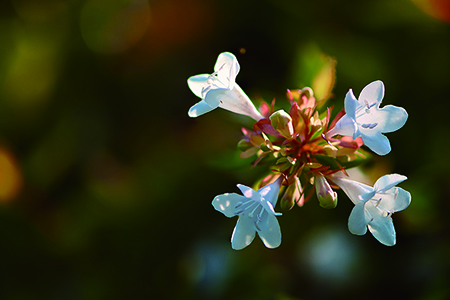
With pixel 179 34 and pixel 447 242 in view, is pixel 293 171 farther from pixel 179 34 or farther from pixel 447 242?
pixel 179 34

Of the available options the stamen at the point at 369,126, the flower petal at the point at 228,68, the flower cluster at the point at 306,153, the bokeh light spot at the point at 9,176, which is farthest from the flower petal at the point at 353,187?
the bokeh light spot at the point at 9,176

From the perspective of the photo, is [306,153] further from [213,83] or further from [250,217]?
[213,83]

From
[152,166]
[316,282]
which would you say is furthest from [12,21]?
[316,282]

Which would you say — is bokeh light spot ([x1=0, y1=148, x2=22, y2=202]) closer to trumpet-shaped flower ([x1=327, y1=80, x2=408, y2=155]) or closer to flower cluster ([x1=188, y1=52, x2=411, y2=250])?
flower cluster ([x1=188, y1=52, x2=411, y2=250])

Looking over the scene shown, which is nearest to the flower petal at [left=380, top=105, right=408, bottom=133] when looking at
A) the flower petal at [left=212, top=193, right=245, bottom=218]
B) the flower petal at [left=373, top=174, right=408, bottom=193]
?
the flower petal at [left=373, top=174, right=408, bottom=193]

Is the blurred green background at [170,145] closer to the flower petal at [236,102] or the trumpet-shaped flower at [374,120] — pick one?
the flower petal at [236,102]

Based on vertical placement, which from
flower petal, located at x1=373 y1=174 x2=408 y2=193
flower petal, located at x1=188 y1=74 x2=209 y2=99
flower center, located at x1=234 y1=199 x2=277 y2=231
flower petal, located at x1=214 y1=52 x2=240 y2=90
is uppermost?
flower petal, located at x1=214 y1=52 x2=240 y2=90

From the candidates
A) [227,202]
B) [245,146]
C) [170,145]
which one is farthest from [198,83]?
[170,145]
